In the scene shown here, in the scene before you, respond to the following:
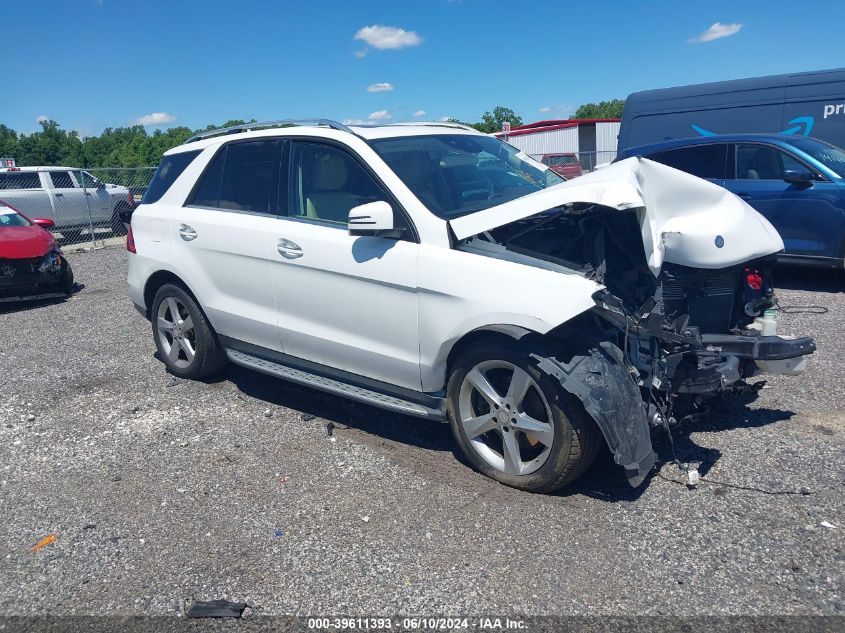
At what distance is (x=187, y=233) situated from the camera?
5512 millimetres

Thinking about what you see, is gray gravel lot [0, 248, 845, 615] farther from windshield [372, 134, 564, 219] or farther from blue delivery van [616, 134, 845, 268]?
blue delivery van [616, 134, 845, 268]

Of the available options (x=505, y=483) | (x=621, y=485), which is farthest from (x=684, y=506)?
(x=505, y=483)

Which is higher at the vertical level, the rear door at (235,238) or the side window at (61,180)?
the side window at (61,180)

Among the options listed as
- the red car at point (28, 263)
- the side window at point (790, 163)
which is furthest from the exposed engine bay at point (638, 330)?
the red car at point (28, 263)

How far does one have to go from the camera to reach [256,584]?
3287mm

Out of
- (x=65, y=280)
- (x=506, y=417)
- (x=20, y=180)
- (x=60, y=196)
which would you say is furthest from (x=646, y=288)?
(x=20, y=180)

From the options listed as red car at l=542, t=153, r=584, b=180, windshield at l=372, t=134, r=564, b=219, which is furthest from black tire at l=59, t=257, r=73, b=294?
red car at l=542, t=153, r=584, b=180

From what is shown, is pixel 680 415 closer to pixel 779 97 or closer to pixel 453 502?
pixel 453 502

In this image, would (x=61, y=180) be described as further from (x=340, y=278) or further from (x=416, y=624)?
(x=416, y=624)

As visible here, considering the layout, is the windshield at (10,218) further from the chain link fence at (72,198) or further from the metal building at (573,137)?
the metal building at (573,137)

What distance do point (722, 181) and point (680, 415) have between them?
5505mm

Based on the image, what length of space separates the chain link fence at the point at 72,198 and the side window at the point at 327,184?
12.5 m

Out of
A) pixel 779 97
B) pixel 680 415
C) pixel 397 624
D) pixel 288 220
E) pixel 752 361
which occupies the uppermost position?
pixel 779 97

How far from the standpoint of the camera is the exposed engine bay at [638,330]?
11.7ft
